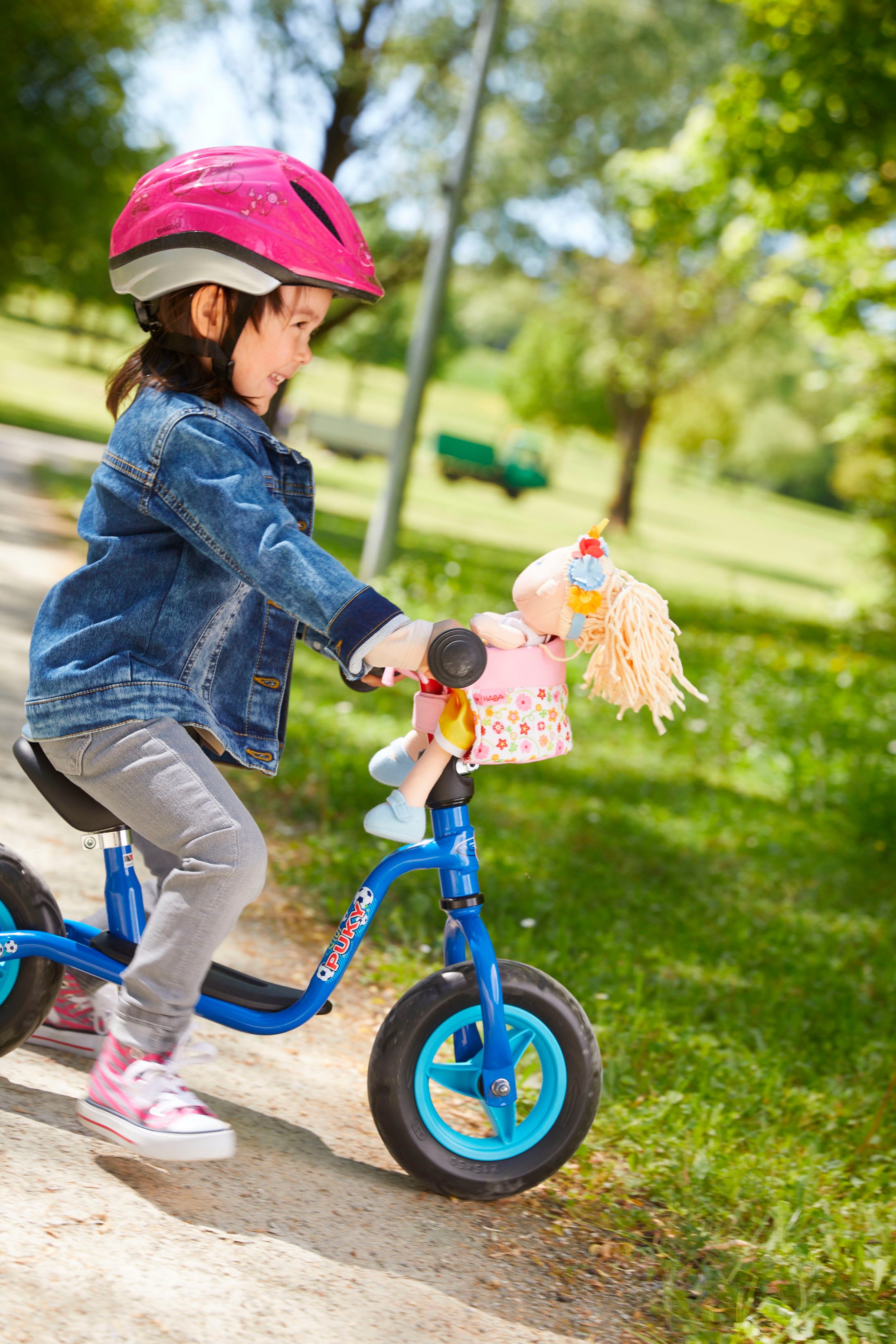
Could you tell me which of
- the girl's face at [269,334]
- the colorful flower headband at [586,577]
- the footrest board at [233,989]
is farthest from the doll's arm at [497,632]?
the footrest board at [233,989]

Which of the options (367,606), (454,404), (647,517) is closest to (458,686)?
(367,606)

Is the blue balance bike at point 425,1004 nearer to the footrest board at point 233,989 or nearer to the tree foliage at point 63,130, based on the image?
the footrest board at point 233,989

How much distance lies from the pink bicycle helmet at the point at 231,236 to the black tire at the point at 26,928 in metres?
1.13

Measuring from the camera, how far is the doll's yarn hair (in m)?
2.27

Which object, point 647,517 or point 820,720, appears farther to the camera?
point 647,517

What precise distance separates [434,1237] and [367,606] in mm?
1268

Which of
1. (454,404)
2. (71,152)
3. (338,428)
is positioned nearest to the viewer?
(71,152)

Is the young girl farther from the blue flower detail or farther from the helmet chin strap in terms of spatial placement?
the blue flower detail

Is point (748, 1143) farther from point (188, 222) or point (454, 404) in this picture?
point (454, 404)

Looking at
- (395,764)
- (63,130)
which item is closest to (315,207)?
(395,764)

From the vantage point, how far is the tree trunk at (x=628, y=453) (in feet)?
112

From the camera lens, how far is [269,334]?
2.34m

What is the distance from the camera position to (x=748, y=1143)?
3107 mm

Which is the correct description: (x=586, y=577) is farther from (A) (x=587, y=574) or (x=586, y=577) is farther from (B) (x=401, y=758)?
(B) (x=401, y=758)
